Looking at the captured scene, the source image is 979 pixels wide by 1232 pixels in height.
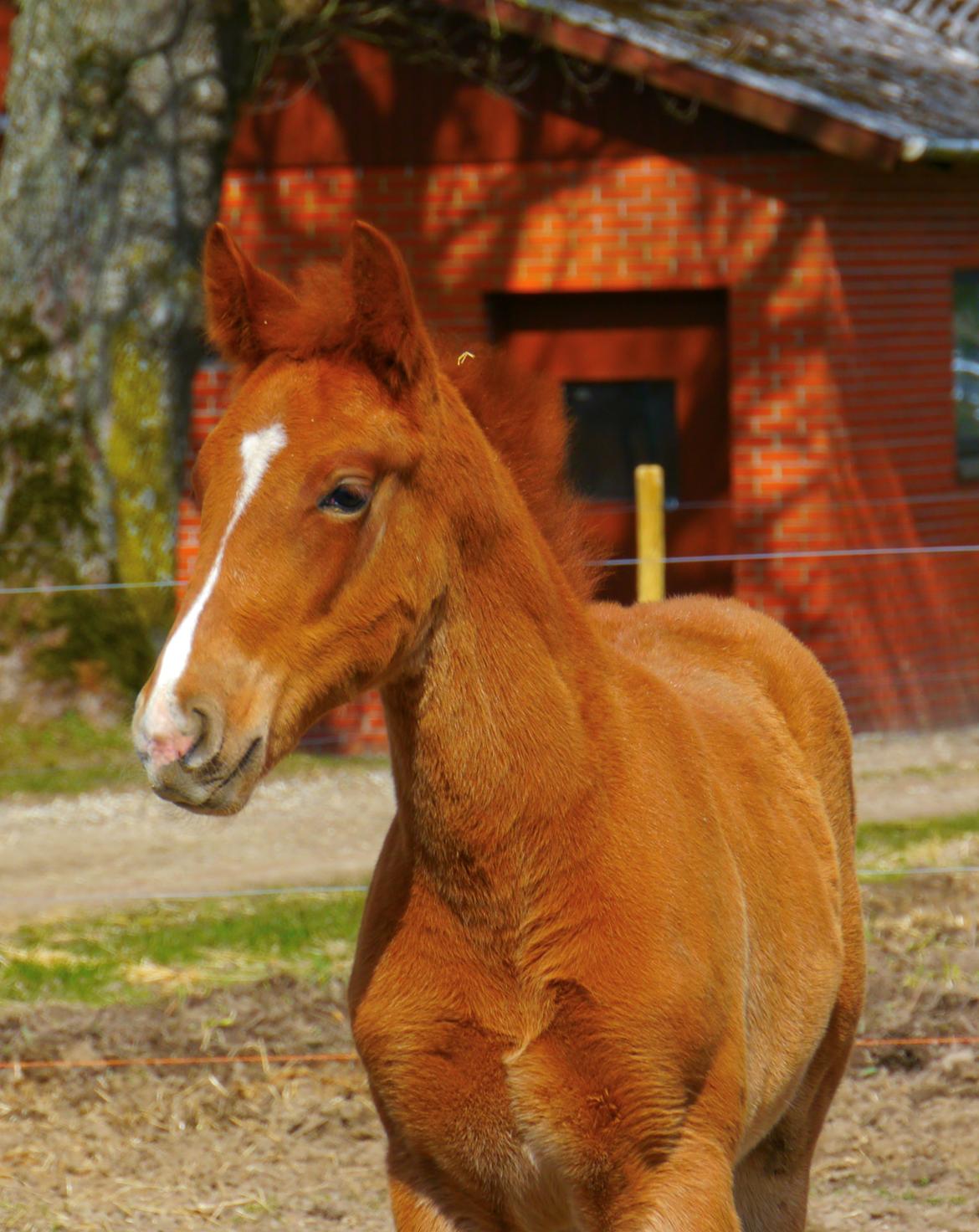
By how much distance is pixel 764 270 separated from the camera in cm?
1078

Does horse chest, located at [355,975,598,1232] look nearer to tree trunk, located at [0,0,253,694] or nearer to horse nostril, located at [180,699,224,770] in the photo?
horse nostril, located at [180,699,224,770]

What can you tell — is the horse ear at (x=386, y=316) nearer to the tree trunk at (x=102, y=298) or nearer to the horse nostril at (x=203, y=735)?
the horse nostril at (x=203, y=735)

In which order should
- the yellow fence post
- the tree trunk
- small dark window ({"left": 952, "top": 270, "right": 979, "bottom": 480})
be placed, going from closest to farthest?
1. the yellow fence post
2. the tree trunk
3. small dark window ({"left": 952, "top": 270, "right": 979, "bottom": 480})

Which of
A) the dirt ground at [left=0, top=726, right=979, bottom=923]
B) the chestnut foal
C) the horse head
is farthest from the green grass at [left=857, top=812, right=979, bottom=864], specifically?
the horse head

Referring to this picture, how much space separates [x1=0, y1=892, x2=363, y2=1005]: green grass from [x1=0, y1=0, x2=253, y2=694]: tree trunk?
273cm

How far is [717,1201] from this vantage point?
299cm

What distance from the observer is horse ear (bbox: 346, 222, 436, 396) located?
2752 millimetres

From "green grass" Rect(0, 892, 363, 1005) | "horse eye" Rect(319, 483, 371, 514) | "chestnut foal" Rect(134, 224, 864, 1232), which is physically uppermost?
"horse eye" Rect(319, 483, 371, 514)

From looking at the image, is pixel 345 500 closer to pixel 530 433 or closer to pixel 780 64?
pixel 530 433

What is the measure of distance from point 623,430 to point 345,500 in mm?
8776

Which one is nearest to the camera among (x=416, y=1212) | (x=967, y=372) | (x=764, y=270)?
(x=416, y=1212)

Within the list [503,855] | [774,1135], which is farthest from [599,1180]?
[774,1135]

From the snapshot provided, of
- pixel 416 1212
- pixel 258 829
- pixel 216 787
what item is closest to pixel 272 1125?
pixel 416 1212

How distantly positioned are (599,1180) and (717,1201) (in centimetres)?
21
